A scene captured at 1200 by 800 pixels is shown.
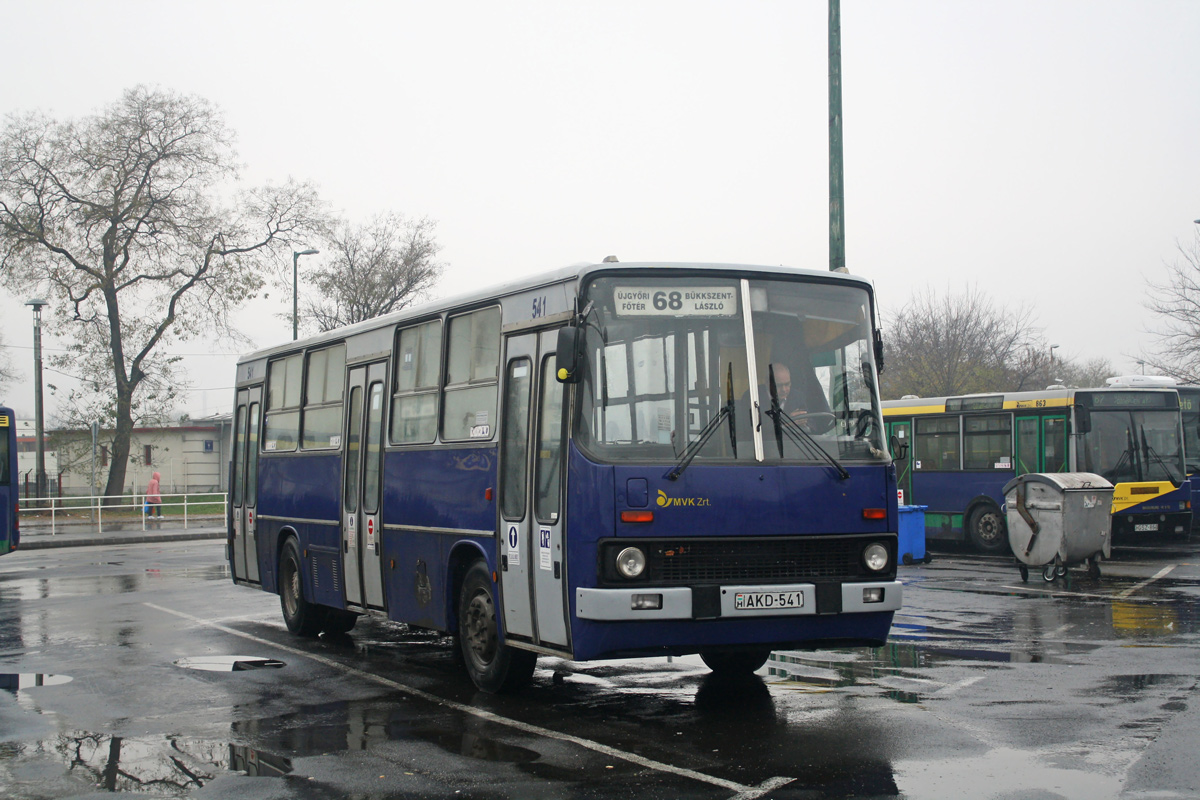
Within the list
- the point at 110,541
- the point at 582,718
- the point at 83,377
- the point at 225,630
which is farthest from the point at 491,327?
the point at 83,377

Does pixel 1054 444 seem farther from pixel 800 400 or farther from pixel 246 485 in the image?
pixel 800 400

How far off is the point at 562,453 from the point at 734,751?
7.58 feet

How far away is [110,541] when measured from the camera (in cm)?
3294

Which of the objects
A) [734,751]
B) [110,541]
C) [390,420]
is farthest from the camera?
[110,541]

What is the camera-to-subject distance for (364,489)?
12.1 meters

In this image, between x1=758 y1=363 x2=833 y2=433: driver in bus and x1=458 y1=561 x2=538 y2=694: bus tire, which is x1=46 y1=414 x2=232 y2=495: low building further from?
x1=758 y1=363 x2=833 y2=433: driver in bus

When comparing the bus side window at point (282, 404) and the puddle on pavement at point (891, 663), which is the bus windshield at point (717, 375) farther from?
the bus side window at point (282, 404)

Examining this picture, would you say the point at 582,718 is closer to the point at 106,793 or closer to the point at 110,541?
the point at 106,793

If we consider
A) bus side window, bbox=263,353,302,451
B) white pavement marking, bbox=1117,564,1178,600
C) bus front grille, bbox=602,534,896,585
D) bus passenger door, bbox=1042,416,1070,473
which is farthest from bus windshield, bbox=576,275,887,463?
bus passenger door, bbox=1042,416,1070,473

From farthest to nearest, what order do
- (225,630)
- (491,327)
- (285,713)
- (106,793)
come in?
(225,630) → (491,327) → (285,713) → (106,793)

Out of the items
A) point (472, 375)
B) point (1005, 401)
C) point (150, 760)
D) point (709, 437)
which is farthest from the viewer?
point (1005, 401)

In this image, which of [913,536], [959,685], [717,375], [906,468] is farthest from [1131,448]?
[717,375]

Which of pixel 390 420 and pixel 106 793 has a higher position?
pixel 390 420

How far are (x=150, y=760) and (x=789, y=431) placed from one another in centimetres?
458
